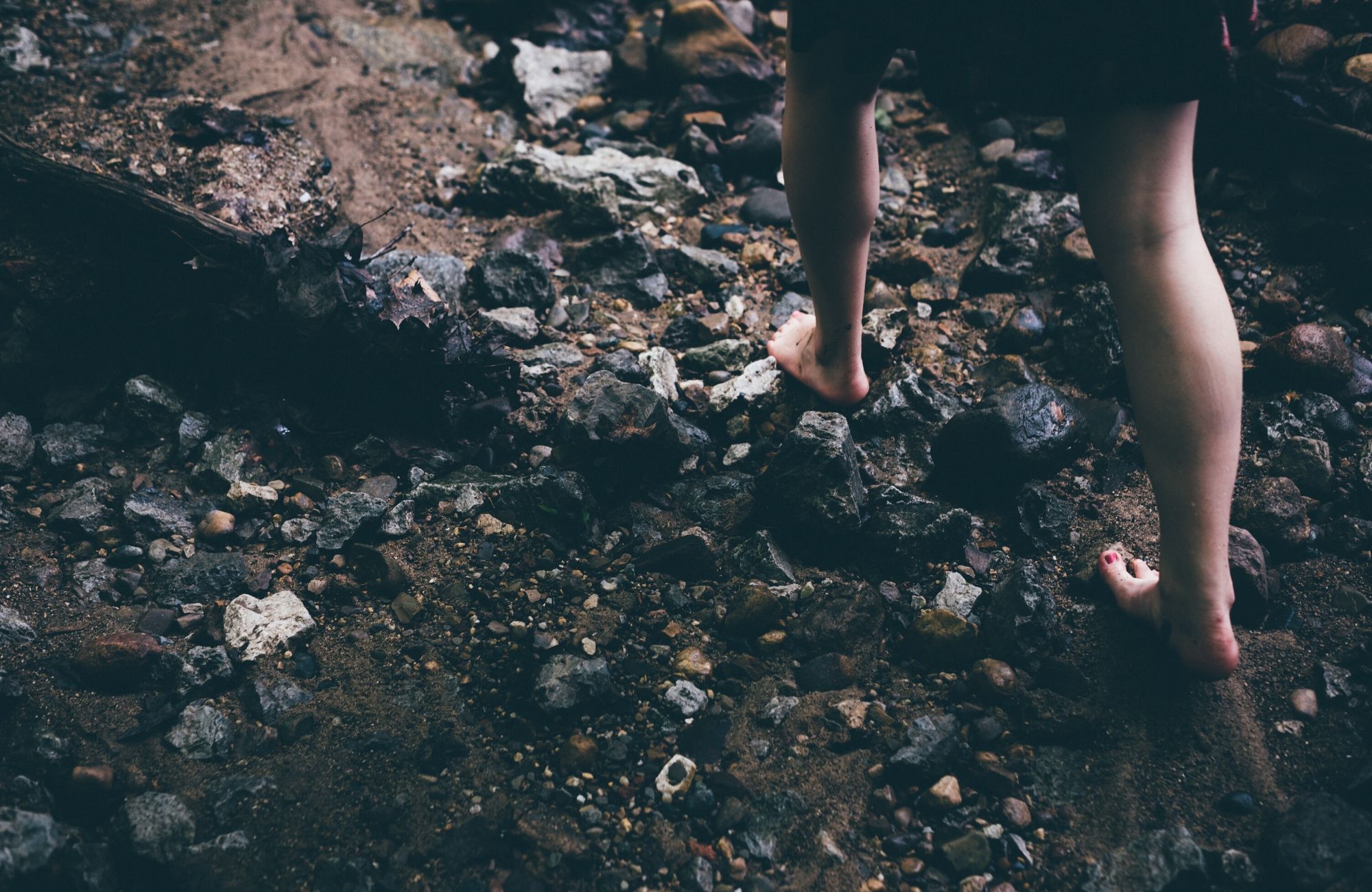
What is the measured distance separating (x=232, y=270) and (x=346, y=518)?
0.64 m

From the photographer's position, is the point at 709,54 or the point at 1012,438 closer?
the point at 1012,438

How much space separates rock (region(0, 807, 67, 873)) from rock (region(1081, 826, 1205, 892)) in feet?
4.54

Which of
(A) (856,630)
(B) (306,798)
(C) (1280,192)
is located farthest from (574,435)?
(C) (1280,192)

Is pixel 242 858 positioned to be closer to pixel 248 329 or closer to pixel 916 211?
pixel 248 329

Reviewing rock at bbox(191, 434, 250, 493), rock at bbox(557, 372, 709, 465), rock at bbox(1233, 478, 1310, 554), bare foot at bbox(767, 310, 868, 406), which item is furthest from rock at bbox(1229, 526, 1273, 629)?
rock at bbox(191, 434, 250, 493)

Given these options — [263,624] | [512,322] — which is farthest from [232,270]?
[263,624]

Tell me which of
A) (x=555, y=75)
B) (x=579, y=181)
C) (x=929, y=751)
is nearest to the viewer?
(x=929, y=751)

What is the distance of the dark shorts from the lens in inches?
42.0

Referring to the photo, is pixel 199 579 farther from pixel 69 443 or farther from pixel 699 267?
pixel 699 267

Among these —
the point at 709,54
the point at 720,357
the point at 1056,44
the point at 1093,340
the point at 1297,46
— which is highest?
the point at 1056,44

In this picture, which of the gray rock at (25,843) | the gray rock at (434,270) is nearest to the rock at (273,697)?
the gray rock at (25,843)

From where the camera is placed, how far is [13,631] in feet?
4.61

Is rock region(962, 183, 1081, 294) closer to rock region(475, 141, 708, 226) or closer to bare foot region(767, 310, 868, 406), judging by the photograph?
bare foot region(767, 310, 868, 406)

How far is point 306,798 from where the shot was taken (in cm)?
122
